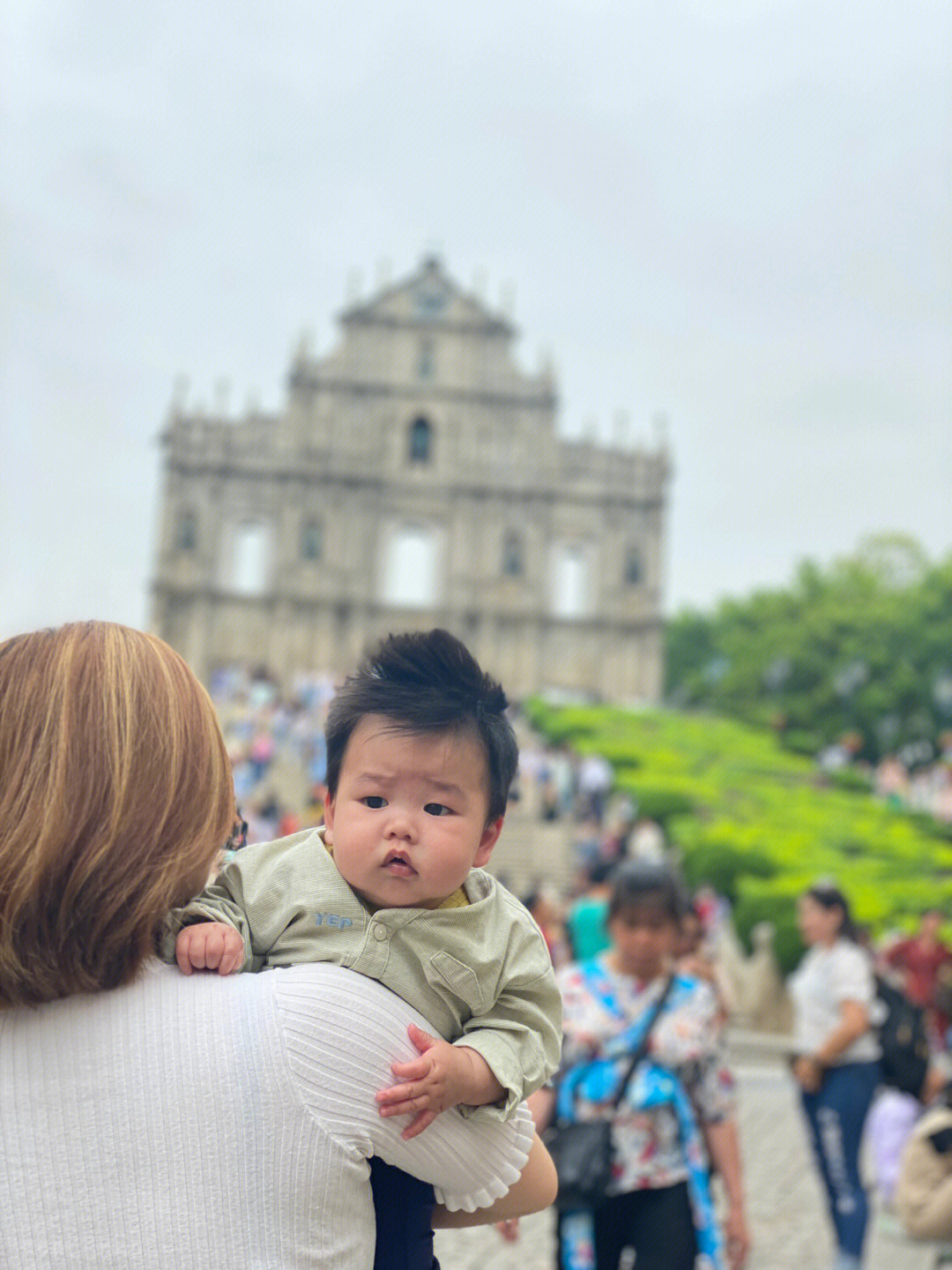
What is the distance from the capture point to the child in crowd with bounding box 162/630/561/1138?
6.04ft

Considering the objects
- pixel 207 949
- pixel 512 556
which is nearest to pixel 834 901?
pixel 207 949

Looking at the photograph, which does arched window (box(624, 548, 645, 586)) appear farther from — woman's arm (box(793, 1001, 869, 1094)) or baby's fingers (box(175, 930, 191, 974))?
baby's fingers (box(175, 930, 191, 974))

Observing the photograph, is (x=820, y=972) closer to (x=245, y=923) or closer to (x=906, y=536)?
(x=245, y=923)

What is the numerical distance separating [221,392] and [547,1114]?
1751 inches

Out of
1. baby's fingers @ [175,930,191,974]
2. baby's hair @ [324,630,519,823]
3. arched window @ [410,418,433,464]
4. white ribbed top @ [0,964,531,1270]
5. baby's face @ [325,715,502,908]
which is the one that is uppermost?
arched window @ [410,418,433,464]

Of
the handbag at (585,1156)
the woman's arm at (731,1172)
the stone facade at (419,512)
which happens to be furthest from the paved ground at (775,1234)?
the stone facade at (419,512)

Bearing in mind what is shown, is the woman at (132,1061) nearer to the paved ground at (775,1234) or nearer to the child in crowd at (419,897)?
the child in crowd at (419,897)

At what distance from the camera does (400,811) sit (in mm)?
1930

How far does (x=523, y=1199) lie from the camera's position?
205cm

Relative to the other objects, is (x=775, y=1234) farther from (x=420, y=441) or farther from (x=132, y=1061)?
(x=420, y=441)

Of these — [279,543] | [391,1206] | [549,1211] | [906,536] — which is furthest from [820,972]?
[906,536]

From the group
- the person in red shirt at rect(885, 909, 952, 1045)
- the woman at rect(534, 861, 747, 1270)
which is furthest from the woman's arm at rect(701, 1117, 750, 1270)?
the person in red shirt at rect(885, 909, 952, 1045)

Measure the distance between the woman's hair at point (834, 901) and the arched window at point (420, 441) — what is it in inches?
1605

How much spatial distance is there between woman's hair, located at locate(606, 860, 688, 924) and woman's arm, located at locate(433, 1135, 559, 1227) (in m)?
2.09
